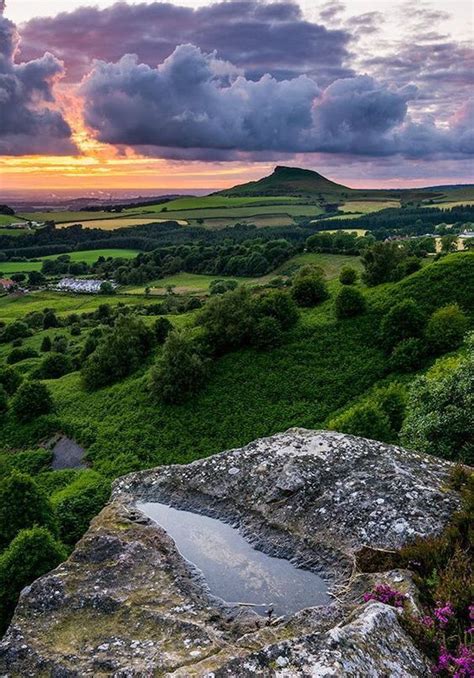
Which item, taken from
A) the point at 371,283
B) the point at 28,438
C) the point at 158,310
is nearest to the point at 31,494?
the point at 28,438

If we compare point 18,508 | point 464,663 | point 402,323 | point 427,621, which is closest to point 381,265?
point 402,323

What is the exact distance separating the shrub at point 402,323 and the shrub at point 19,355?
238ft

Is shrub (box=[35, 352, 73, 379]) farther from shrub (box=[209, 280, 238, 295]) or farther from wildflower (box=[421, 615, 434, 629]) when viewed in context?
wildflower (box=[421, 615, 434, 629])

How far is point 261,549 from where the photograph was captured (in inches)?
461

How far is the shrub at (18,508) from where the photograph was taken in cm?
2875

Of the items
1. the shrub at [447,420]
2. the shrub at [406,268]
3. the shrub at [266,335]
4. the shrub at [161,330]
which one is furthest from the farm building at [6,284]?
the shrub at [447,420]

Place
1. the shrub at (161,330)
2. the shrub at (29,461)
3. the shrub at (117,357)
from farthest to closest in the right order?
the shrub at (161,330) < the shrub at (117,357) < the shrub at (29,461)

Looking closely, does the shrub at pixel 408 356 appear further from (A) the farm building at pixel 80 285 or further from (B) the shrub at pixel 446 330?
(A) the farm building at pixel 80 285

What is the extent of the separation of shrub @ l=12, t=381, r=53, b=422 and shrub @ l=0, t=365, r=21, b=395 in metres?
11.7

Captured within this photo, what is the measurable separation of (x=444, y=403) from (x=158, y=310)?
10231 cm

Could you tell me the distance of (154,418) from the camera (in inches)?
2098

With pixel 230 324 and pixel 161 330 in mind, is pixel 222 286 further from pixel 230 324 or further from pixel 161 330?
pixel 230 324

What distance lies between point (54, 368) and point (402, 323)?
55.2 meters

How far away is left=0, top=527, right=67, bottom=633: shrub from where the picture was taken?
21484mm
